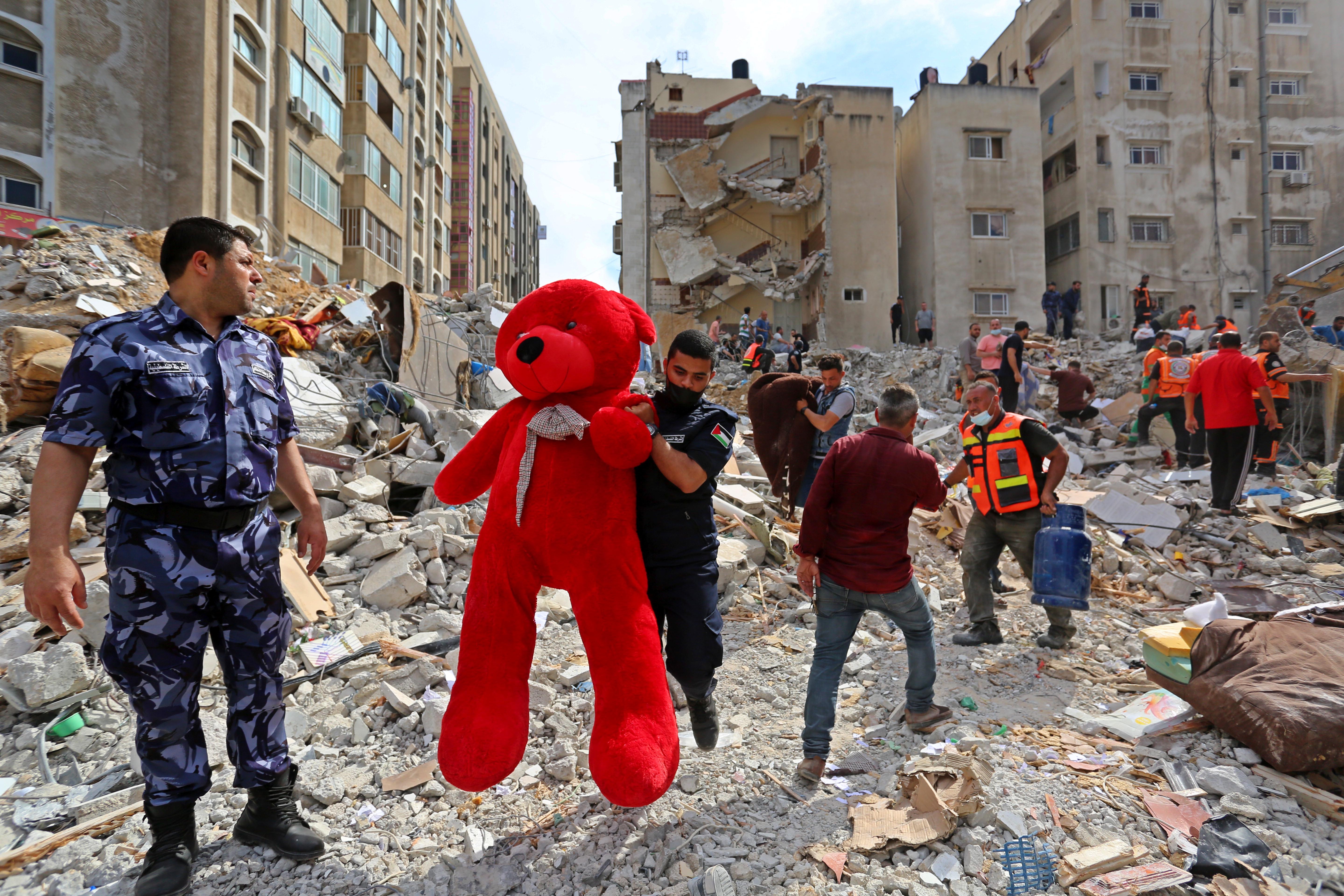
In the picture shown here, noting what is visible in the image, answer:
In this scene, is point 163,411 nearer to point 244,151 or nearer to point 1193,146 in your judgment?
point 244,151

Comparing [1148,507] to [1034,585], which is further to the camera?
[1148,507]

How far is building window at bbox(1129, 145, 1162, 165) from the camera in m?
25.0

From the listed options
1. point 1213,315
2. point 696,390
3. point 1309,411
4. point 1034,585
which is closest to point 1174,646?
point 1034,585

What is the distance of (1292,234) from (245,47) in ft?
114

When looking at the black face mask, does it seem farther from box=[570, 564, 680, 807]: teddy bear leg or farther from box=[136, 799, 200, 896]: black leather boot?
box=[136, 799, 200, 896]: black leather boot

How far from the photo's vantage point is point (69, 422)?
2.20 meters

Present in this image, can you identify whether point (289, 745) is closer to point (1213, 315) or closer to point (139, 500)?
point (139, 500)

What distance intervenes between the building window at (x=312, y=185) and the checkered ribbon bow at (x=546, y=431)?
809 inches

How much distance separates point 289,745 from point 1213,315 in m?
31.2

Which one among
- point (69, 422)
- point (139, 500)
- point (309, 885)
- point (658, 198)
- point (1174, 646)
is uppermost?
point (658, 198)

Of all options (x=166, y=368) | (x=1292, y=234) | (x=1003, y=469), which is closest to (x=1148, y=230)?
(x=1292, y=234)

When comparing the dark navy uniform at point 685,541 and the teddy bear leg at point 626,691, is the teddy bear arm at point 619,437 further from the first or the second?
the teddy bear leg at point 626,691

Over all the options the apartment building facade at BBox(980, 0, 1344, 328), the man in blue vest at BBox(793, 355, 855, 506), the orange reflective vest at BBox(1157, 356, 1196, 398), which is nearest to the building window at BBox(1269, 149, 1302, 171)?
the apartment building facade at BBox(980, 0, 1344, 328)

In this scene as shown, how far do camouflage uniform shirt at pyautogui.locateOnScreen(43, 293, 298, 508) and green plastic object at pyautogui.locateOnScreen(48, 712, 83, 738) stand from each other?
81.9 inches
